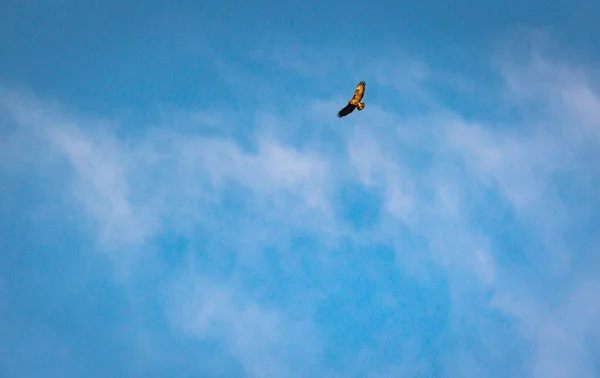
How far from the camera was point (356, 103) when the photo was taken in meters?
38.1

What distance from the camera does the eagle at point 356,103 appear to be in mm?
37969

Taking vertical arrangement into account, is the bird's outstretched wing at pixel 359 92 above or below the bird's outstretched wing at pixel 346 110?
above

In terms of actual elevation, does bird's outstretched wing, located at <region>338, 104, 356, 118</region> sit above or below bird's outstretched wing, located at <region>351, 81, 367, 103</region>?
below

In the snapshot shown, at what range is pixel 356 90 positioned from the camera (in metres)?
38.9

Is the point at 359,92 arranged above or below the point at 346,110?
above

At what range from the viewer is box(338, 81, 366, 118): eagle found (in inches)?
1495
